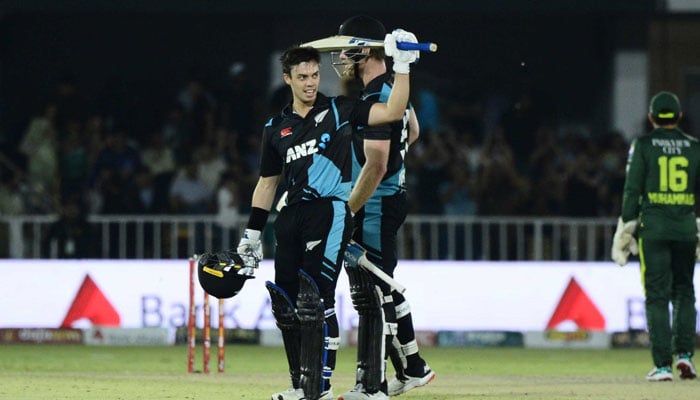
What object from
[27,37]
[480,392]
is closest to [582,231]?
[480,392]

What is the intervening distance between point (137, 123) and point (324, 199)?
12.7 meters

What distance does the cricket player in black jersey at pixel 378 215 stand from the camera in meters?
10.8

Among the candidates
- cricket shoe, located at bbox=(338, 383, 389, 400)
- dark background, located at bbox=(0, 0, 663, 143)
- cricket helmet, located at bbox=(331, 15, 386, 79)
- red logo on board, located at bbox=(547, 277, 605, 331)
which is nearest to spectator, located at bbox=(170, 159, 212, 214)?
dark background, located at bbox=(0, 0, 663, 143)

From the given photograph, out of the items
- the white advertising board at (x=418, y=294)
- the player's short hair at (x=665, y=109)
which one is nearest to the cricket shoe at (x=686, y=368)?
the player's short hair at (x=665, y=109)

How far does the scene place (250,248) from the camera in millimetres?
10672

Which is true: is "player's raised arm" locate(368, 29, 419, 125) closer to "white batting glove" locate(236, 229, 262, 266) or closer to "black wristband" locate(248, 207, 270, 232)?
"black wristband" locate(248, 207, 270, 232)

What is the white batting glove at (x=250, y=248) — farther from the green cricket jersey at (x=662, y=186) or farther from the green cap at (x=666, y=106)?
the green cap at (x=666, y=106)

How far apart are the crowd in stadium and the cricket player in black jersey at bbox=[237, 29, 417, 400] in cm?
950

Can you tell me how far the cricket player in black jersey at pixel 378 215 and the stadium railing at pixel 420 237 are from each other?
778 cm

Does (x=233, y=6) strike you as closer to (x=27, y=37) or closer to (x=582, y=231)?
(x=27, y=37)

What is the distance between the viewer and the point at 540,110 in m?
23.1

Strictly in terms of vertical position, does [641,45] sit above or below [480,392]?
above

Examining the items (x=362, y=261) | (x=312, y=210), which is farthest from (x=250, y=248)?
(x=362, y=261)

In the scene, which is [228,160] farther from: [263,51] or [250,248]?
[250,248]
